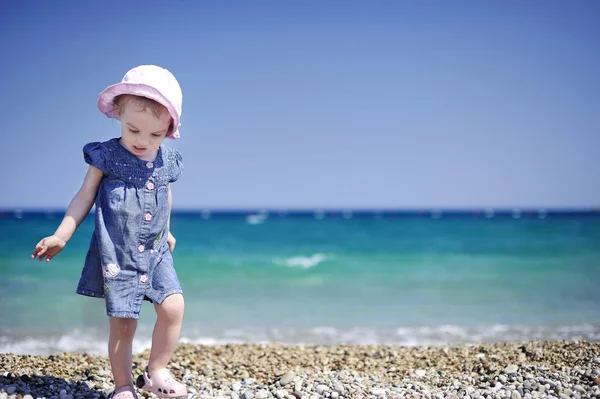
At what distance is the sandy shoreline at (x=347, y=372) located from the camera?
12.1ft

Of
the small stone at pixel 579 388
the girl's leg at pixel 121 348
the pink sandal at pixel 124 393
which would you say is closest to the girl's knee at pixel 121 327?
the girl's leg at pixel 121 348

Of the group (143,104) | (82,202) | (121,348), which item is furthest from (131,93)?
(121,348)

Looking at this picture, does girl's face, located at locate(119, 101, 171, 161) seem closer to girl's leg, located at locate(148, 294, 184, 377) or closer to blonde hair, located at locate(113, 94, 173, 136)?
blonde hair, located at locate(113, 94, 173, 136)

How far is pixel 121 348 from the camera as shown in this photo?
3.22 metres

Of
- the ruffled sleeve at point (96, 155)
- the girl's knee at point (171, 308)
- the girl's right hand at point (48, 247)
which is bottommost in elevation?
the girl's knee at point (171, 308)

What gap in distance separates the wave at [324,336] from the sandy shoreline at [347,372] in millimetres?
1137

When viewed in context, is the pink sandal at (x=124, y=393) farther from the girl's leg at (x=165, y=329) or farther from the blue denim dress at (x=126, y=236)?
the blue denim dress at (x=126, y=236)

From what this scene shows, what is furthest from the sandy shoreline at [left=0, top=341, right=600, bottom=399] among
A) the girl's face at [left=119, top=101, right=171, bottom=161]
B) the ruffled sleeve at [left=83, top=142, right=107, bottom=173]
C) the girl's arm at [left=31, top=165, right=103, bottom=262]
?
the girl's face at [left=119, top=101, right=171, bottom=161]

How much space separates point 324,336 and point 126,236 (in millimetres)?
4474

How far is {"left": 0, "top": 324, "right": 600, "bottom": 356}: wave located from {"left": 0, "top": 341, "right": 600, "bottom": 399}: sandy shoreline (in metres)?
1.14

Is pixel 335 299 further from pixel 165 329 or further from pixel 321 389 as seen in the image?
pixel 165 329

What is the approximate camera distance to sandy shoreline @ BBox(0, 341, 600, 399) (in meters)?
3.68

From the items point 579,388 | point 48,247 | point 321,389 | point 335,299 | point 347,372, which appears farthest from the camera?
point 335,299

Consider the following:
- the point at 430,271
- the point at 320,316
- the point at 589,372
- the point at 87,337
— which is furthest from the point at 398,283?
the point at 589,372
